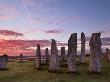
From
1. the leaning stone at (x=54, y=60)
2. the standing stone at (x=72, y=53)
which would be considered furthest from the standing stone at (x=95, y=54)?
the leaning stone at (x=54, y=60)

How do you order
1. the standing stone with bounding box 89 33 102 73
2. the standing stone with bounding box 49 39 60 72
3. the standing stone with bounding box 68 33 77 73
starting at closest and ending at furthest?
the standing stone with bounding box 89 33 102 73, the standing stone with bounding box 68 33 77 73, the standing stone with bounding box 49 39 60 72

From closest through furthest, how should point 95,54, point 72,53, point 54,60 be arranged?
point 95,54 < point 72,53 < point 54,60

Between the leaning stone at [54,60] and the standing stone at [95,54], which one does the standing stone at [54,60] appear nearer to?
the leaning stone at [54,60]

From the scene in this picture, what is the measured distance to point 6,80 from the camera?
35250 mm

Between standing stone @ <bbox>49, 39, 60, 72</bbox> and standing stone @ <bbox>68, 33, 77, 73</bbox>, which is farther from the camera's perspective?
standing stone @ <bbox>49, 39, 60, 72</bbox>

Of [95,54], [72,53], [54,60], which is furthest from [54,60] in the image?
[95,54]

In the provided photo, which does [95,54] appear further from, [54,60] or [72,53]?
[54,60]

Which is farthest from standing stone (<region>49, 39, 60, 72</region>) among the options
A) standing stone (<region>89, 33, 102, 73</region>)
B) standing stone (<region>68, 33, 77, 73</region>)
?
standing stone (<region>89, 33, 102, 73</region>)

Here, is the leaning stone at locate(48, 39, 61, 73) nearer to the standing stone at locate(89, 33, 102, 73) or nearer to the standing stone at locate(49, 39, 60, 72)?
the standing stone at locate(49, 39, 60, 72)

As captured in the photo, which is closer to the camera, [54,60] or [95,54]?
[95,54]

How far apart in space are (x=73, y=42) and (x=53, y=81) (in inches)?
378

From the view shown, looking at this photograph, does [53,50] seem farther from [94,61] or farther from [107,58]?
[107,58]

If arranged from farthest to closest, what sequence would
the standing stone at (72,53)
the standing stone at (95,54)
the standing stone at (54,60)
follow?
the standing stone at (54,60), the standing stone at (72,53), the standing stone at (95,54)

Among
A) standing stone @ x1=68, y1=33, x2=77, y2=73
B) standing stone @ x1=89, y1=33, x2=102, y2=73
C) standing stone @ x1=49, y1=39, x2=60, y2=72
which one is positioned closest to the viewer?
standing stone @ x1=89, y1=33, x2=102, y2=73
